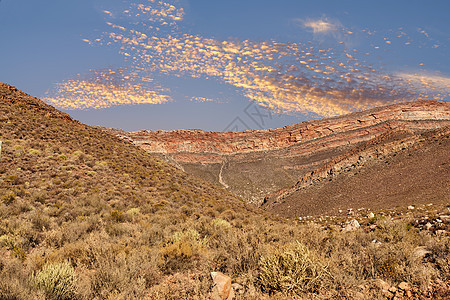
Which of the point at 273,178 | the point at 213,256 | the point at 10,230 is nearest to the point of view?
the point at 213,256

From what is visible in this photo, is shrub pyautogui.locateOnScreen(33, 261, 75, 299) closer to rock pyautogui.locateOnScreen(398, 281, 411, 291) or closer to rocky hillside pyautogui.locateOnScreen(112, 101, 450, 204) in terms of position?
rock pyautogui.locateOnScreen(398, 281, 411, 291)

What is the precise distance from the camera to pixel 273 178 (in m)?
58.5

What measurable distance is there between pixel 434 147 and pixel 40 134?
44.3 metres

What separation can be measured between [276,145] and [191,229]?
254 ft

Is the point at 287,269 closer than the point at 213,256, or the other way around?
the point at 287,269

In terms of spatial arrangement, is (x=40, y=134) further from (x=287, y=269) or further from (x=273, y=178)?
(x=273, y=178)

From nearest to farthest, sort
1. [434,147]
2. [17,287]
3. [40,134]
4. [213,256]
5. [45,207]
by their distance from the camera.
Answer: [17,287]
[213,256]
[45,207]
[40,134]
[434,147]

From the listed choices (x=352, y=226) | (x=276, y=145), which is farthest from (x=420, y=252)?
(x=276, y=145)

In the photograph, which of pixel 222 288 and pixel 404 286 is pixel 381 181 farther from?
pixel 222 288

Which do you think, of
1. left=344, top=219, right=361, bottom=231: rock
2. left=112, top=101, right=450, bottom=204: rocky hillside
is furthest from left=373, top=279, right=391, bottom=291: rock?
left=112, top=101, right=450, bottom=204: rocky hillside

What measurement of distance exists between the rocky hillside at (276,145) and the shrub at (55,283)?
44.9m

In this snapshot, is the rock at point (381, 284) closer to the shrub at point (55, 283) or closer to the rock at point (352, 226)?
the shrub at point (55, 283)

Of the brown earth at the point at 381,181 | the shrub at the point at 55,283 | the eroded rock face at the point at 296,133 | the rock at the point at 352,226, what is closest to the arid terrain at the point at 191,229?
the shrub at the point at 55,283

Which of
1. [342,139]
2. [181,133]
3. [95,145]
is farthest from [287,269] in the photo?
[181,133]
